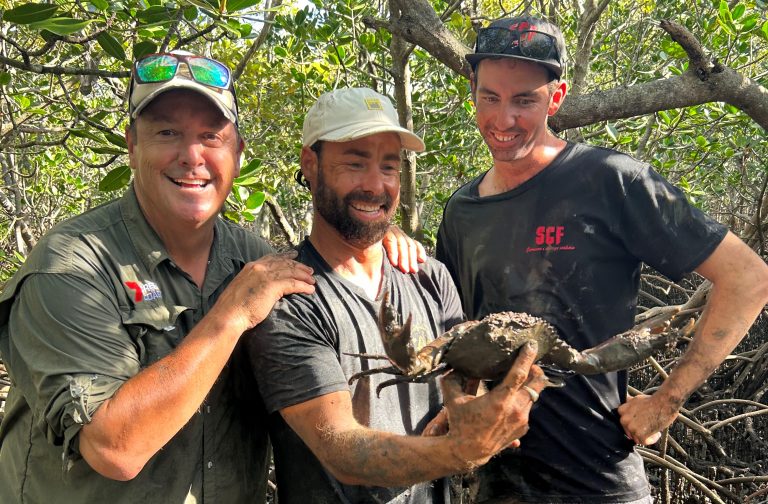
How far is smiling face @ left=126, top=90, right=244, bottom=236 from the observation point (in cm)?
216

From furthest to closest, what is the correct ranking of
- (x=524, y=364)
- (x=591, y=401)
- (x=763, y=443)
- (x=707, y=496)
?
(x=763, y=443) → (x=707, y=496) → (x=591, y=401) → (x=524, y=364)

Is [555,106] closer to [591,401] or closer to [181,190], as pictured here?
[591,401]

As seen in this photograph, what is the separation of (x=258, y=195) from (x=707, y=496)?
11.1ft

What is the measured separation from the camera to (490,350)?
1697 millimetres

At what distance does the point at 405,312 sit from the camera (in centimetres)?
224

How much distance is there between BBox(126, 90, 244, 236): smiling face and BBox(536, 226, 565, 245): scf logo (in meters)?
1.11

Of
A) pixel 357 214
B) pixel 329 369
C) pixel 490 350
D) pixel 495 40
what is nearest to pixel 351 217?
pixel 357 214

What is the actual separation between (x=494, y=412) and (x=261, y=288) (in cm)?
74

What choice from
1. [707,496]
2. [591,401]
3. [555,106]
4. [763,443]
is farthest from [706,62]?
[763,443]

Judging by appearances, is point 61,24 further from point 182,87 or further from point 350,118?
point 350,118

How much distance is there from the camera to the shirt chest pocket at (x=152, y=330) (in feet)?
6.55

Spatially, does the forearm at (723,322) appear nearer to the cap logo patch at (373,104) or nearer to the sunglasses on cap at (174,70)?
the cap logo patch at (373,104)

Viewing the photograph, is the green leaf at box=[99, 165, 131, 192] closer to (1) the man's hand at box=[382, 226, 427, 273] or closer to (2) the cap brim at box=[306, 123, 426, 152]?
(2) the cap brim at box=[306, 123, 426, 152]

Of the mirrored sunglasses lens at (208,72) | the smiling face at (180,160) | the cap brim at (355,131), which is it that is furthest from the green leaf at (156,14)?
the cap brim at (355,131)
